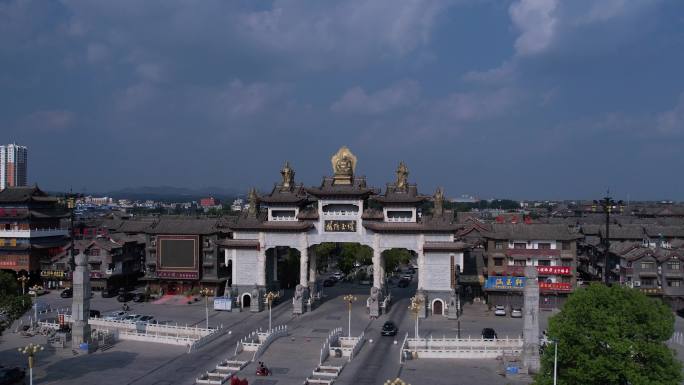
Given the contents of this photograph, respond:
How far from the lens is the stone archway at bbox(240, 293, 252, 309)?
6297 centimetres

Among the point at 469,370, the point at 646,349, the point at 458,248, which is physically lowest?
the point at 469,370

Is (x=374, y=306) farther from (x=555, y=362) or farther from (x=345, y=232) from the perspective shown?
(x=555, y=362)

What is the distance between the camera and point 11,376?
118 feet

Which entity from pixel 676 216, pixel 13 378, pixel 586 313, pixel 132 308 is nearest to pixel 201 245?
pixel 132 308

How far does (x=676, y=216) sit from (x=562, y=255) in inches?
2590

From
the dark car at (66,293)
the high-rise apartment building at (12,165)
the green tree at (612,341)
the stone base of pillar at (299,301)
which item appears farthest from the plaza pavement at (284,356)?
the high-rise apartment building at (12,165)

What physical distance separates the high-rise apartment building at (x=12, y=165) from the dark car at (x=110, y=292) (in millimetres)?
119709

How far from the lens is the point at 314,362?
1665 inches

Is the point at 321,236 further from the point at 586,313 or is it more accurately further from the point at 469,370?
the point at 586,313

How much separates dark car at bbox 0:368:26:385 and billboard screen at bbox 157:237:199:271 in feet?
107

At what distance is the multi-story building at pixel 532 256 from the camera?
2430 inches

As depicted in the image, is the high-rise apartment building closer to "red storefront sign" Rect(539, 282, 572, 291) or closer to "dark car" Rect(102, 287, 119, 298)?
"dark car" Rect(102, 287, 119, 298)

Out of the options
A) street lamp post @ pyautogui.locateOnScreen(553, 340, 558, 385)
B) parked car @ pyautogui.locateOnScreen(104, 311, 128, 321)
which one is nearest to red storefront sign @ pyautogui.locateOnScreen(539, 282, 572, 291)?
street lamp post @ pyautogui.locateOnScreen(553, 340, 558, 385)

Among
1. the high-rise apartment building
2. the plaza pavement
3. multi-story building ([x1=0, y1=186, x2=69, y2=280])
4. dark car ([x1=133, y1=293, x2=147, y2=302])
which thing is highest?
the high-rise apartment building
